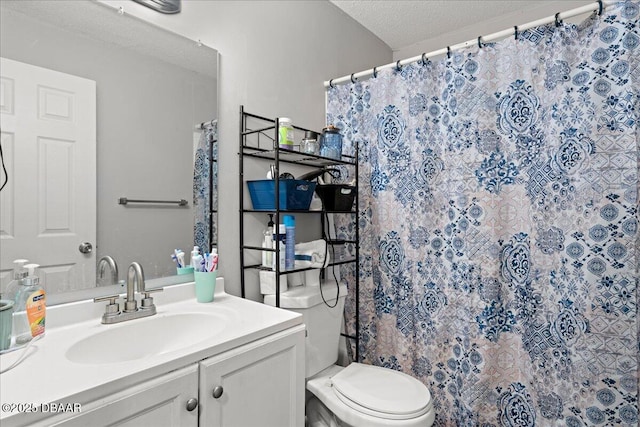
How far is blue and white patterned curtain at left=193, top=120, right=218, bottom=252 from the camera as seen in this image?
138 centimetres

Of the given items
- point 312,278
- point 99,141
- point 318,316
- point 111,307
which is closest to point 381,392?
point 318,316

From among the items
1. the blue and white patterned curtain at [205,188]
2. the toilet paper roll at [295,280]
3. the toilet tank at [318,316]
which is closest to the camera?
the blue and white patterned curtain at [205,188]

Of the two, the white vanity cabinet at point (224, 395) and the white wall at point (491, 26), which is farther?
the white wall at point (491, 26)

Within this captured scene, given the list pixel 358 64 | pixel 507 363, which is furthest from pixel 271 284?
pixel 358 64

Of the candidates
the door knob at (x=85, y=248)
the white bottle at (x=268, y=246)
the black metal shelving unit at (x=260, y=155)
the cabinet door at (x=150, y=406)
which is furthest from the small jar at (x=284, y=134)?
the cabinet door at (x=150, y=406)

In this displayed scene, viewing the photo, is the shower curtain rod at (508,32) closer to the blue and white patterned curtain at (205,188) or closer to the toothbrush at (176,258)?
the blue and white patterned curtain at (205,188)

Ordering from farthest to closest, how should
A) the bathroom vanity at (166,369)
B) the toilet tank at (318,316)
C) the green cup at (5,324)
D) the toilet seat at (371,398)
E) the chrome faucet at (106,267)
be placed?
the toilet tank at (318,316), the toilet seat at (371,398), the chrome faucet at (106,267), the green cup at (5,324), the bathroom vanity at (166,369)

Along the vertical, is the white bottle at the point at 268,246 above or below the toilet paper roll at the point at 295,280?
above

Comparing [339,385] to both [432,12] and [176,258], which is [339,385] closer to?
[176,258]

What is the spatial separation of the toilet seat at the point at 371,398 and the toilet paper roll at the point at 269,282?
0.44 meters

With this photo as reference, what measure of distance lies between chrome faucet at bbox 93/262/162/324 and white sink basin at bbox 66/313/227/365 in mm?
23

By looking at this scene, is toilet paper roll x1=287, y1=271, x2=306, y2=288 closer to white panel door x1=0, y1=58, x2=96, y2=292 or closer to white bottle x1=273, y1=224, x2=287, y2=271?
white bottle x1=273, y1=224, x2=287, y2=271

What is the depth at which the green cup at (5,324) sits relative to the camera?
817 mm

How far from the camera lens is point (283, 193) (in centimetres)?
146
